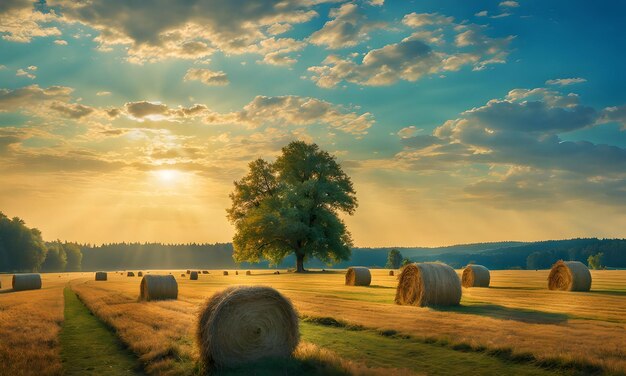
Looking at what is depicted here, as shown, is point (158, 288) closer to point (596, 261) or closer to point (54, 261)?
point (596, 261)

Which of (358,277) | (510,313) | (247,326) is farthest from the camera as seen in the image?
(358,277)

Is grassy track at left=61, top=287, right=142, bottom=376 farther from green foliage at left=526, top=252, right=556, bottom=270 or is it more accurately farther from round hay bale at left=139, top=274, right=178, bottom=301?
green foliage at left=526, top=252, right=556, bottom=270

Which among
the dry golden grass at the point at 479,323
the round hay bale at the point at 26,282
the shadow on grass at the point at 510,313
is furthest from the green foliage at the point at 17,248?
the shadow on grass at the point at 510,313

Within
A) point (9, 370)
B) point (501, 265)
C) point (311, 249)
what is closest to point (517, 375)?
point (9, 370)

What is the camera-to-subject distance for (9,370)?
37.6ft

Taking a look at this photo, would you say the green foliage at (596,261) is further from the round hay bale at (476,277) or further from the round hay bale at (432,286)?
the round hay bale at (432,286)

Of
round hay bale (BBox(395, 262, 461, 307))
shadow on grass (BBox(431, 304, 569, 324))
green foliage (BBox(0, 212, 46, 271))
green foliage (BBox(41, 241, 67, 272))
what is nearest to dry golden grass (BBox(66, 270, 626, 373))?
shadow on grass (BBox(431, 304, 569, 324))

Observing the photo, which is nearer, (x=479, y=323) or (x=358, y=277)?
(x=479, y=323)

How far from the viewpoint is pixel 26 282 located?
50750mm

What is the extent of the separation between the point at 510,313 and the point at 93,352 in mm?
13272

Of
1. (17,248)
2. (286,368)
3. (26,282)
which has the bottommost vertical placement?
(26,282)

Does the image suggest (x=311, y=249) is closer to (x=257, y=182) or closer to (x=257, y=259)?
(x=257, y=259)

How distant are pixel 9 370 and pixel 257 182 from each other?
2067 inches

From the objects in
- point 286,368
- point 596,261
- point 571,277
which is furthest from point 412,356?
point 596,261
